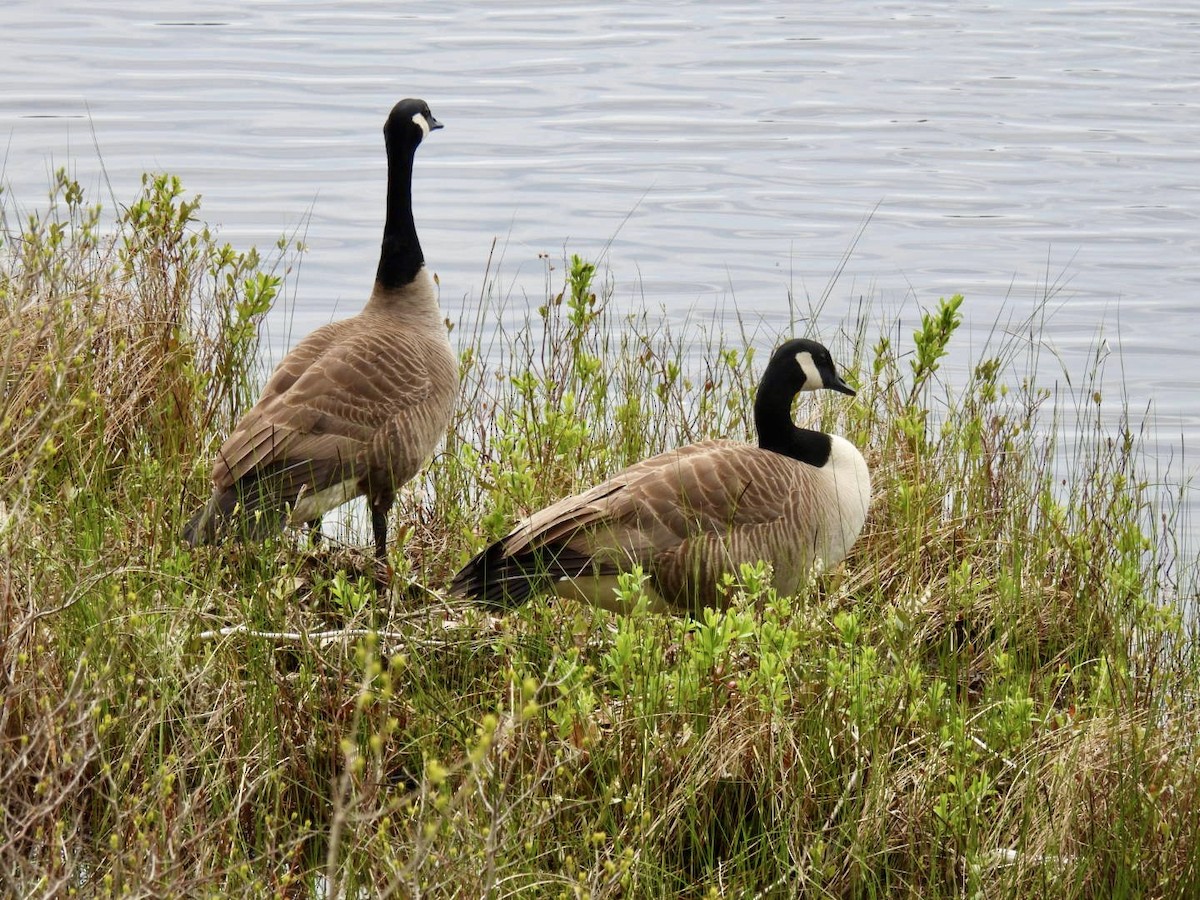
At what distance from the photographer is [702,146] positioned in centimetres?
1577

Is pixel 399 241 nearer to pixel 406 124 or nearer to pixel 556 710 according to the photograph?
pixel 406 124

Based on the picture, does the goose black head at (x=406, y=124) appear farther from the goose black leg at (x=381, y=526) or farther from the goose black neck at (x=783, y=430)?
the goose black neck at (x=783, y=430)

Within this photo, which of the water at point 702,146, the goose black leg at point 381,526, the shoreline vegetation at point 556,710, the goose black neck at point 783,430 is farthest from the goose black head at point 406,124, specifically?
the goose black neck at point 783,430

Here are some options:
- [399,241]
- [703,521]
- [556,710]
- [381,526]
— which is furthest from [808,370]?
[556,710]

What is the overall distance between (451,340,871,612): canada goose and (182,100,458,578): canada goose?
2.83ft

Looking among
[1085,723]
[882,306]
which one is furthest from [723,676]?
[882,306]

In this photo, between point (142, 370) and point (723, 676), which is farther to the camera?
point (142, 370)

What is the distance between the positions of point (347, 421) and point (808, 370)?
5.98 feet

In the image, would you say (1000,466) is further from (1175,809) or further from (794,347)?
(1175,809)

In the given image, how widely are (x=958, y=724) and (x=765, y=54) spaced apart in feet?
55.4

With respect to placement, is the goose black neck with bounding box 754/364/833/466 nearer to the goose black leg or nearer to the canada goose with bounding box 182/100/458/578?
the canada goose with bounding box 182/100/458/578

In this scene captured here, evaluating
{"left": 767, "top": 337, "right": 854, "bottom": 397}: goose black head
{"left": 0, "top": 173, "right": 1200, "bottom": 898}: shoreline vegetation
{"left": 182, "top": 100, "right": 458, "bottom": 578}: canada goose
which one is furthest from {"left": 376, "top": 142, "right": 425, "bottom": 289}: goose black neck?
{"left": 767, "top": 337, "right": 854, "bottom": 397}: goose black head

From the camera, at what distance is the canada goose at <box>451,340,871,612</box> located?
17.5 feet

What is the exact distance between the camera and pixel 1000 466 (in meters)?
6.90
